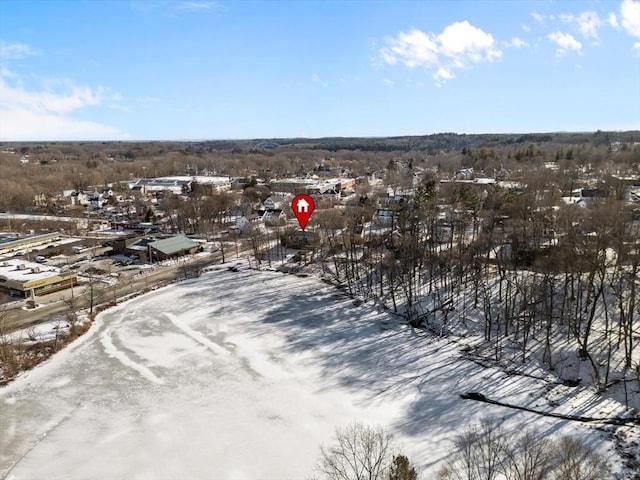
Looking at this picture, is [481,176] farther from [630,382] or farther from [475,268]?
[630,382]

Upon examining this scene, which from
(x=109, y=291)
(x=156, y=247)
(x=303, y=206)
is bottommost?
(x=109, y=291)

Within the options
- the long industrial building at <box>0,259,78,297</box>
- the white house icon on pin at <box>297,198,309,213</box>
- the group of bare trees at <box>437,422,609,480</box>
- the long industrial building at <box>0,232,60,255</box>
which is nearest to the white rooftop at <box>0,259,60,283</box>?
the long industrial building at <box>0,259,78,297</box>

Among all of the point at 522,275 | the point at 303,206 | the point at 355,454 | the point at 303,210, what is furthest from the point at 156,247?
the point at 355,454

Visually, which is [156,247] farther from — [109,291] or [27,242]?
[27,242]

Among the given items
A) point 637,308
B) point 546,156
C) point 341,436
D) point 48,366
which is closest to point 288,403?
point 341,436

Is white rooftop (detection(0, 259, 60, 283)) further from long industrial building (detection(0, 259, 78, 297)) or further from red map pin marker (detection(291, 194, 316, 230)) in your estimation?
red map pin marker (detection(291, 194, 316, 230))

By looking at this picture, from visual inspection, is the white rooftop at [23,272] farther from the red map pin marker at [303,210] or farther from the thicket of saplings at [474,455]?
the thicket of saplings at [474,455]
